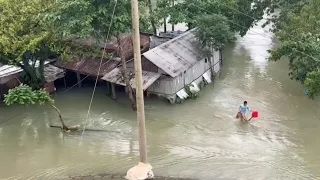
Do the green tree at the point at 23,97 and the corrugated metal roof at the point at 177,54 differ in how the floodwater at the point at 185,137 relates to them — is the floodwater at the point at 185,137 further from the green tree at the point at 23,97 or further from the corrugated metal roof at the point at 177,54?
the green tree at the point at 23,97

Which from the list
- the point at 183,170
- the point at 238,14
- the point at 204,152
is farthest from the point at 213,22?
the point at 183,170

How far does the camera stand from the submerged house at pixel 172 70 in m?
17.1

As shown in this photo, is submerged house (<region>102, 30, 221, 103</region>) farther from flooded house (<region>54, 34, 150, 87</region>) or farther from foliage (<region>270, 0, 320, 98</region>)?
foliage (<region>270, 0, 320, 98</region>)

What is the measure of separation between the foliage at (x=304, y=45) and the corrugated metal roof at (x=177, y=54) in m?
3.77

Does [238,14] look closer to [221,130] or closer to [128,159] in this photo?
[221,130]

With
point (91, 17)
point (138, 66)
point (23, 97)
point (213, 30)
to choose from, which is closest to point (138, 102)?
point (138, 66)

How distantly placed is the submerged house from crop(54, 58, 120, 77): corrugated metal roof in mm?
462

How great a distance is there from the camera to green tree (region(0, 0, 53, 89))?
15.8 m

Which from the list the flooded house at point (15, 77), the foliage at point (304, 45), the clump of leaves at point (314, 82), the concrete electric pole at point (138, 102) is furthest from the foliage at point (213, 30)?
the concrete electric pole at point (138, 102)

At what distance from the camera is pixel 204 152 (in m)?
13.7

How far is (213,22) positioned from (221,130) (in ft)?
19.2

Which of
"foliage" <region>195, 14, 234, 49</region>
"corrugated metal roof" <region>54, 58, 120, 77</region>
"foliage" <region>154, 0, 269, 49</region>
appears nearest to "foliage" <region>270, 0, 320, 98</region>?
"foliage" <region>195, 14, 234, 49</region>

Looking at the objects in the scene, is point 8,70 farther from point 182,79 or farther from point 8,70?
point 182,79

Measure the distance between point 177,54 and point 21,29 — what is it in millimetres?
6503
